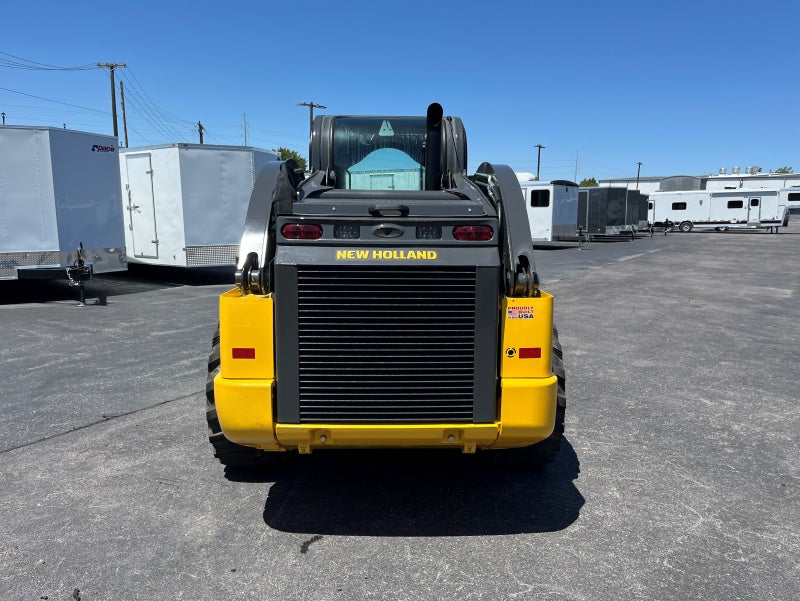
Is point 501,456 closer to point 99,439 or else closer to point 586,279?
point 99,439

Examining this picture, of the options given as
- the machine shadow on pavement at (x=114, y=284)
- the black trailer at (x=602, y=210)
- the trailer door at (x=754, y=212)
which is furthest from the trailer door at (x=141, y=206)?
the trailer door at (x=754, y=212)

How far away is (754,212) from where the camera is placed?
143 ft

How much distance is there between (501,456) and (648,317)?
7785 millimetres

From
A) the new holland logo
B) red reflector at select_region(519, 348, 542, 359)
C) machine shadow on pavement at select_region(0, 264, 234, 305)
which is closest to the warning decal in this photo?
the new holland logo

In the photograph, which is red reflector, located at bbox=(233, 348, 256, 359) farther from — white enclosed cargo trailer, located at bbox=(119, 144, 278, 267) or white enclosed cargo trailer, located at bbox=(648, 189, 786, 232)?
white enclosed cargo trailer, located at bbox=(648, 189, 786, 232)

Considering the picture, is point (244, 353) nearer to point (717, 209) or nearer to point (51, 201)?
point (51, 201)

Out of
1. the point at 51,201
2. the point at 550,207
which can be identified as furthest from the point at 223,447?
the point at 550,207

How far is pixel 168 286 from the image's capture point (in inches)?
592

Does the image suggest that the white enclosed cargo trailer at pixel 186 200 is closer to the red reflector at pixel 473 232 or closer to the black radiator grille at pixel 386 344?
the black radiator grille at pixel 386 344

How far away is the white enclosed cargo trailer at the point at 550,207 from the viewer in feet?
96.0

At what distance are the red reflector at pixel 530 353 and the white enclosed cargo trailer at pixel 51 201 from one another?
11.1 m

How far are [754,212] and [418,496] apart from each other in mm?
47214

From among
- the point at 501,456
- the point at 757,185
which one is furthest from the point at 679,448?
the point at 757,185

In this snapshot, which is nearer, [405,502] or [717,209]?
[405,502]
